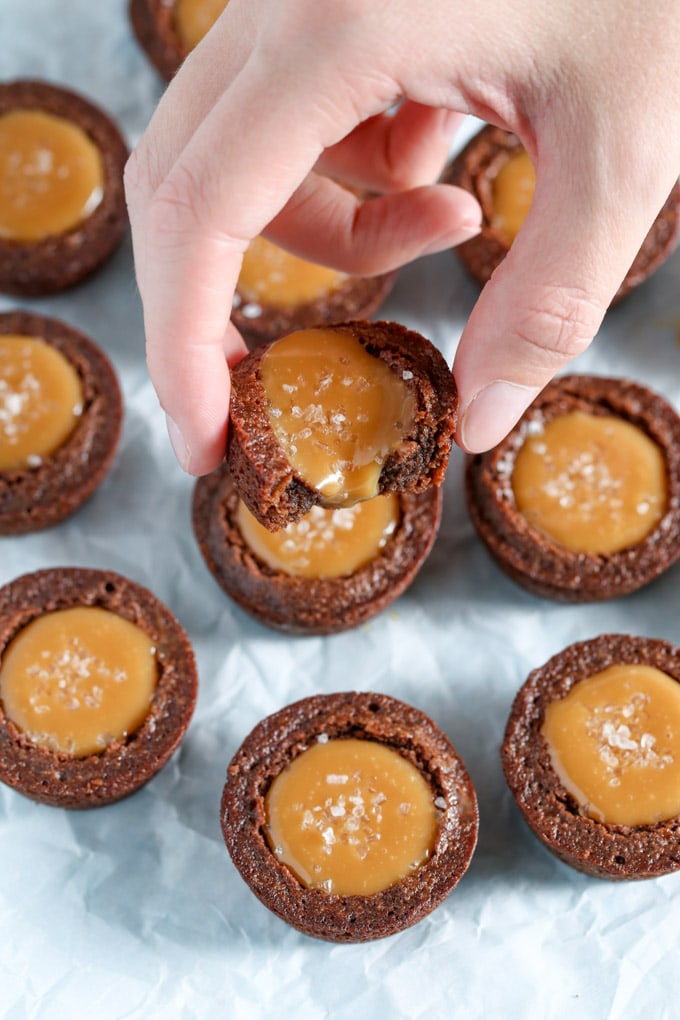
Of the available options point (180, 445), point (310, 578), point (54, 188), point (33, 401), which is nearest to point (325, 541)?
point (310, 578)

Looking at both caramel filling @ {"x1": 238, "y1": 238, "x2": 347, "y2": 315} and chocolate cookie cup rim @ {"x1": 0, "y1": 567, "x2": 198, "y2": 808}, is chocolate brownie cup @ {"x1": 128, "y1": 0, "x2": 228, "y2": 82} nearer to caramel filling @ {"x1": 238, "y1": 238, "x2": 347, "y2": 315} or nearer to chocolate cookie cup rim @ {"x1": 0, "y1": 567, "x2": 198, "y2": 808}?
caramel filling @ {"x1": 238, "y1": 238, "x2": 347, "y2": 315}

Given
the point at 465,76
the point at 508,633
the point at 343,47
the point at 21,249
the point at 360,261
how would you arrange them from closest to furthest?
the point at 343,47
the point at 465,76
the point at 360,261
the point at 508,633
the point at 21,249

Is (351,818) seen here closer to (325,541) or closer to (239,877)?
(239,877)

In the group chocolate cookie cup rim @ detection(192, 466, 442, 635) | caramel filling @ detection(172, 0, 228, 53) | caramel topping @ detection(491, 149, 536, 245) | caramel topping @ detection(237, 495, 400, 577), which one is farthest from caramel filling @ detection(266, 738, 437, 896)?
caramel filling @ detection(172, 0, 228, 53)

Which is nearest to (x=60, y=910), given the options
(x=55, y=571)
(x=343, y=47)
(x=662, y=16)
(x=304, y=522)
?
(x=55, y=571)

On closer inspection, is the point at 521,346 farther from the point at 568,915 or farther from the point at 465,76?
the point at 568,915

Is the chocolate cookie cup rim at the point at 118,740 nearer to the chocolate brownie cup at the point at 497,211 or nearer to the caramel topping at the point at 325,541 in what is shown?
the caramel topping at the point at 325,541

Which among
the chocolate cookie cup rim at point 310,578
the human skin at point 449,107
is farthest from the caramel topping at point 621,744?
the human skin at point 449,107
